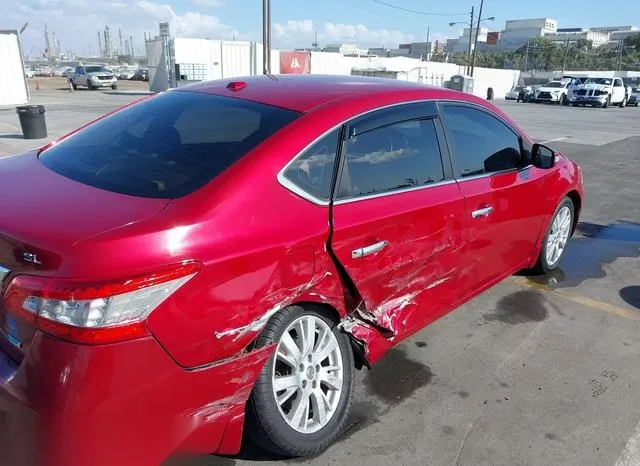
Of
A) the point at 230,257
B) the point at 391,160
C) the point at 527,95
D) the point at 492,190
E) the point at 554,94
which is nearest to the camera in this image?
the point at 230,257

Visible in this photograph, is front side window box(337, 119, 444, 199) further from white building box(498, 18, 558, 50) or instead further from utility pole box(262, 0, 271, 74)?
white building box(498, 18, 558, 50)

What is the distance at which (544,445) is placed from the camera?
8.59 feet

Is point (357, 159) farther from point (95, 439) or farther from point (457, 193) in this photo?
point (95, 439)

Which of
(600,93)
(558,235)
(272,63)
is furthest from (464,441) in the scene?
(600,93)

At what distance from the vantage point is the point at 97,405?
1.71 metres

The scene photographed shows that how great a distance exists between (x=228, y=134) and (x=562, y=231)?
347cm

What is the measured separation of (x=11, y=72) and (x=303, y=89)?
24426 millimetres

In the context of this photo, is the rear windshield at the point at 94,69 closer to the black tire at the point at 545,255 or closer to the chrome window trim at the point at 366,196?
the black tire at the point at 545,255

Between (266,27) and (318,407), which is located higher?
(266,27)

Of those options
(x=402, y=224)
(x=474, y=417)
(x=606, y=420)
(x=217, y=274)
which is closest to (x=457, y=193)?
(x=402, y=224)

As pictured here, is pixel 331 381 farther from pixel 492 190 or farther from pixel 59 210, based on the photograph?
pixel 492 190

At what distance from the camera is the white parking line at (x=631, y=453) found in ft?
8.22

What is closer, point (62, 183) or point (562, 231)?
point (62, 183)

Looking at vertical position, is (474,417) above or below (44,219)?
below
